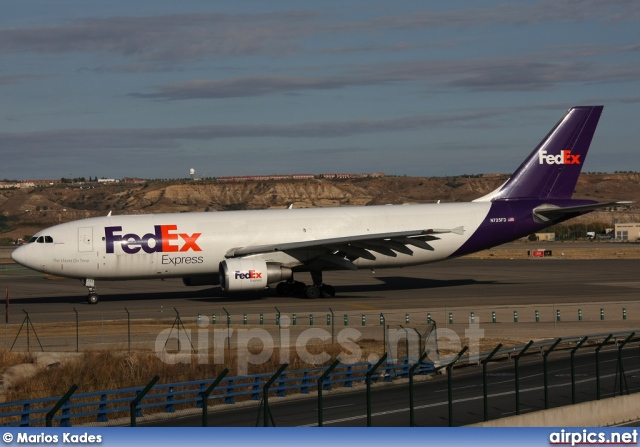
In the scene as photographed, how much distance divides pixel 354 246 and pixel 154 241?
32.0ft

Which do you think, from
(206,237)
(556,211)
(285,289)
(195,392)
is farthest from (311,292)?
(195,392)

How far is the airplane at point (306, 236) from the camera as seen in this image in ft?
156

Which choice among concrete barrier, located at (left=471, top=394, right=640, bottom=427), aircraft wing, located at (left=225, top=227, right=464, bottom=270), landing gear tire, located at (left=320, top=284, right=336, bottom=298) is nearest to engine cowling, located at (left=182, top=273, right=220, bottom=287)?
aircraft wing, located at (left=225, top=227, right=464, bottom=270)

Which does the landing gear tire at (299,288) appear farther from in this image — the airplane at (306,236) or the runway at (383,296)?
the runway at (383,296)

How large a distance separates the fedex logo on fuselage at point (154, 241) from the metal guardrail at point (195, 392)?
817 inches

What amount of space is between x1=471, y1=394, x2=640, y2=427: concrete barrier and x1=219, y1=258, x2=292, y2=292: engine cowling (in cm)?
2613

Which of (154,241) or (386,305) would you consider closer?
(386,305)

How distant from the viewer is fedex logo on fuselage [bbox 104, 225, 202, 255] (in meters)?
47.3

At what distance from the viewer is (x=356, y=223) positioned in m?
51.5

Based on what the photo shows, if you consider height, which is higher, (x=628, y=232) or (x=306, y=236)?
(x=306, y=236)

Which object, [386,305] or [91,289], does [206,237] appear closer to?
[91,289]

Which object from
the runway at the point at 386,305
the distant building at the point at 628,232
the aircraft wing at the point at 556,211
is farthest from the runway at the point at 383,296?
the distant building at the point at 628,232

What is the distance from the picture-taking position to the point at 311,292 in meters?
50.2

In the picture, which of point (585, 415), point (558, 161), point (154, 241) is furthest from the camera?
point (558, 161)
